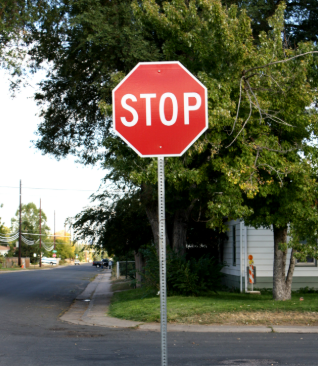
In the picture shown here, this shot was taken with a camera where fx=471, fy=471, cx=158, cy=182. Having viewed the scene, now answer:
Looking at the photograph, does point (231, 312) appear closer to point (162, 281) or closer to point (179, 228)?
point (179, 228)

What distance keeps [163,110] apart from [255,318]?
27.3ft

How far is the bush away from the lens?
48.4 ft

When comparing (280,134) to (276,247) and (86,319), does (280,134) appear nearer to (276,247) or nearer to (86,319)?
(276,247)

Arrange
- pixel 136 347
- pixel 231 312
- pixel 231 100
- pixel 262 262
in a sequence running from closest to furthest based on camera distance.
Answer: pixel 136 347 < pixel 231 312 < pixel 231 100 < pixel 262 262

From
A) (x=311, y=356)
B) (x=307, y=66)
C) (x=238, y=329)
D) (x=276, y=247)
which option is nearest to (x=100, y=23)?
(x=307, y=66)

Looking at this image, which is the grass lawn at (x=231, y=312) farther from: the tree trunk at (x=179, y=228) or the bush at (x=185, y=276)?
the tree trunk at (x=179, y=228)

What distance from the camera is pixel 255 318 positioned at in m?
11.0

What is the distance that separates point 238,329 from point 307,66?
6.48 metres

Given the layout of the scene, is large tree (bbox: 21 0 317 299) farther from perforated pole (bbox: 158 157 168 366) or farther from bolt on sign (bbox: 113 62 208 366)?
perforated pole (bbox: 158 157 168 366)

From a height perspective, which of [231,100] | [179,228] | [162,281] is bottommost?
[162,281]

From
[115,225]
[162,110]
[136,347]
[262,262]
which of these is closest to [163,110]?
→ [162,110]

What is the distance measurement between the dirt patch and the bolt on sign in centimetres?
801

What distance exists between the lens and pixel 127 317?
12.1 metres

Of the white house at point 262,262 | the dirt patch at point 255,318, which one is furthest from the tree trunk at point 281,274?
the white house at point 262,262
